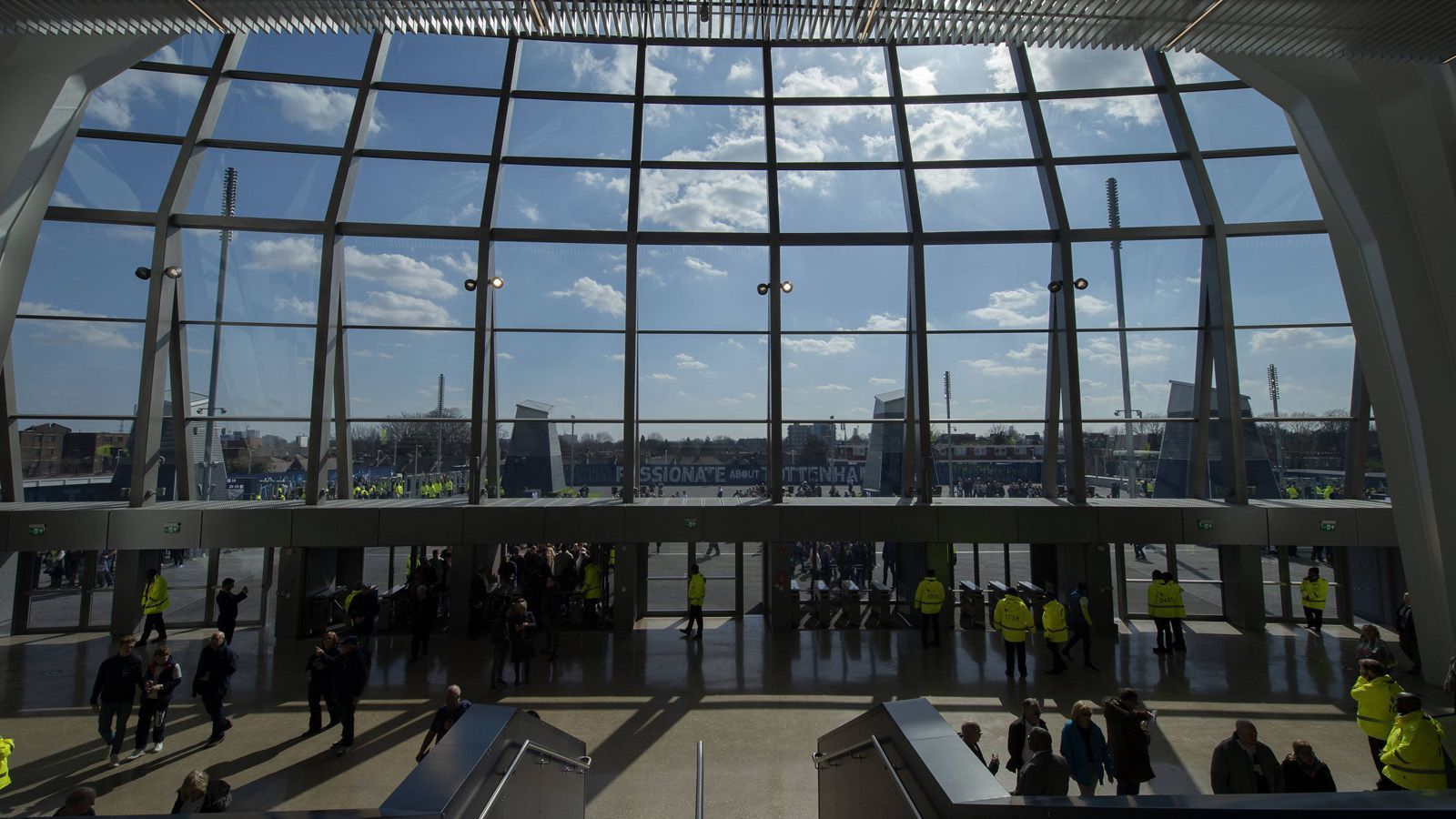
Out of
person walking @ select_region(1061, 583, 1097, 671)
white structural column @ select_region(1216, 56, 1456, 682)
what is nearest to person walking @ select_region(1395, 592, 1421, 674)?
white structural column @ select_region(1216, 56, 1456, 682)

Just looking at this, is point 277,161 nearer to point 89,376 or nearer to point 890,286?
point 89,376

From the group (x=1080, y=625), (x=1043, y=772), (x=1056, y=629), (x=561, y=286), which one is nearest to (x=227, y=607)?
(x=561, y=286)

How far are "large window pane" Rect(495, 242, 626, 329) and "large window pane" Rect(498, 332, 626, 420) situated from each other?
280 mm

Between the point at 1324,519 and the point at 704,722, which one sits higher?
the point at 1324,519

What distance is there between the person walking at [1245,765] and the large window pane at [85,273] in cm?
1619

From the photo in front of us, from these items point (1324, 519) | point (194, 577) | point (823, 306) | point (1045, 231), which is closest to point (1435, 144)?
point (1045, 231)

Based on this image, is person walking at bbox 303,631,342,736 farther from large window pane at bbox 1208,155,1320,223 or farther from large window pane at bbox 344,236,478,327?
large window pane at bbox 1208,155,1320,223

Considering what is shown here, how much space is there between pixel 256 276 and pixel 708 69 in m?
9.39

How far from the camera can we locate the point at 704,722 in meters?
7.83

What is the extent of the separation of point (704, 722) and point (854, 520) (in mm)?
5141

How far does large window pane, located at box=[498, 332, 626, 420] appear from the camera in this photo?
1318 cm

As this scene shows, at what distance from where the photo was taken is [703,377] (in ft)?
43.8

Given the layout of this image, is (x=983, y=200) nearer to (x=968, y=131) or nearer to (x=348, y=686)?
(x=968, y=131)

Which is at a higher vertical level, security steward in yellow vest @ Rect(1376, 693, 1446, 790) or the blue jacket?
security steward in yellow vest @ Rect(1376, 693, 1446, 790)
